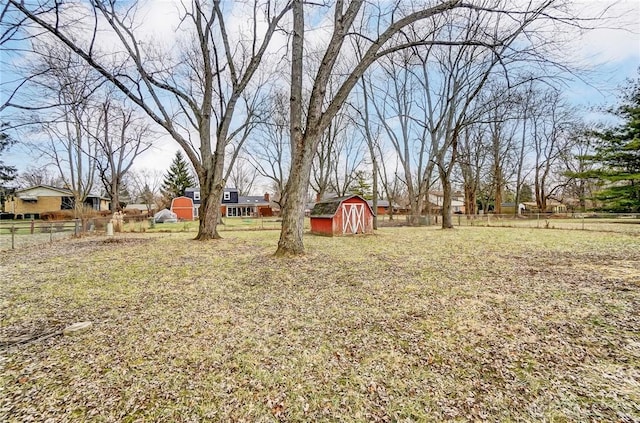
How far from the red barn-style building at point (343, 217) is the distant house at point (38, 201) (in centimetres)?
2933

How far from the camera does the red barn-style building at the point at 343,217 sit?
44.7 ft

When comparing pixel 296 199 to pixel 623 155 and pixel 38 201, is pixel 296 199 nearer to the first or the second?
pixel 623 155

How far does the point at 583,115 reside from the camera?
27547 millimetres

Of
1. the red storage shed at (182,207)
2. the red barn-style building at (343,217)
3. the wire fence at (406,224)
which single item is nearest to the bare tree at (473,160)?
the wire fence at (406,224)

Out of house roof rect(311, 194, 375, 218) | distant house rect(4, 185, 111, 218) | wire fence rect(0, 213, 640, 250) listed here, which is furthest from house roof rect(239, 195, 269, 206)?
house roof rect(311, 194, 375, 218)

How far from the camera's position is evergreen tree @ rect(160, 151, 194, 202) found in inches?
1809

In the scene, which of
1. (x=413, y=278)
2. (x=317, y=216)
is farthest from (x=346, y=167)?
(x=413, y=278)

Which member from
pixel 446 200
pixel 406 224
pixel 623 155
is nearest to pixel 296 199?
pixel 446 200

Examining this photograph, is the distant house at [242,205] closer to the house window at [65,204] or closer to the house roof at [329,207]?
the house window at [65,204]

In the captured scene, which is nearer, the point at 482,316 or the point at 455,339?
the point at 455,339

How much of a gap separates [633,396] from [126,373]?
3881 mm

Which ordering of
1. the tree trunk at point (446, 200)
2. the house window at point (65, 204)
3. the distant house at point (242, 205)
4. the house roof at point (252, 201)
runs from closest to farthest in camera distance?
1. the tree trunk at point (446, 200)
2. the house window at point (65, 204)
3. the distant house at point (242, 205)
4. the house roof at point (252, 201)

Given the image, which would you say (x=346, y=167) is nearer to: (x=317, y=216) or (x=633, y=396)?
(x=317, y=216)

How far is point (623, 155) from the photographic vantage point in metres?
21.0
